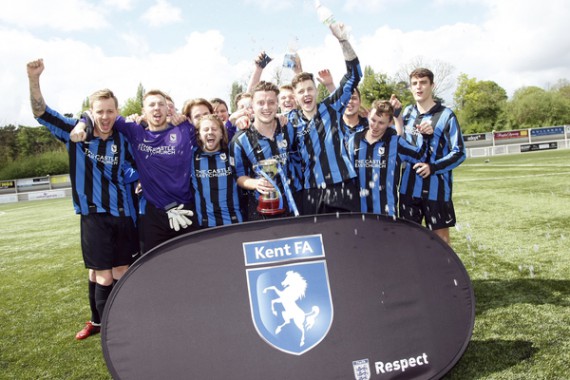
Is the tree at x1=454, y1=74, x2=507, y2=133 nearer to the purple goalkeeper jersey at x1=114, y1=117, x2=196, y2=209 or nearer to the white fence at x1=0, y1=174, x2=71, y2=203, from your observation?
the white fence at x1=0, y1=174, x2=71, y2=203

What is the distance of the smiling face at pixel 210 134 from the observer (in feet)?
9.86

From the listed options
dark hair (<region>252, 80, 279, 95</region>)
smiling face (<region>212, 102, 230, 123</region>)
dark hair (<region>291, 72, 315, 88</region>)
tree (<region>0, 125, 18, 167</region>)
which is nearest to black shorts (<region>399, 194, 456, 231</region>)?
dark hair (<region>291, 72, 315, 88</region>)

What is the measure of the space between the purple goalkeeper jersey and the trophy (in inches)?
21.0

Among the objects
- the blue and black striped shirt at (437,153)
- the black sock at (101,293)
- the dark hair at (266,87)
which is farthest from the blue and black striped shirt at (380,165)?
the black sock at (101,293)

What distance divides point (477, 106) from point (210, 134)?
51555 millimetres

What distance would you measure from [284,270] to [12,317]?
320 cm

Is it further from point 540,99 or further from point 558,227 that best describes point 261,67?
point 540,99

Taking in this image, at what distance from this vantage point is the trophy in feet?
8.91

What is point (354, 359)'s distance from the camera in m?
1.93

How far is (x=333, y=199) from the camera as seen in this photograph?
2998 millimetres

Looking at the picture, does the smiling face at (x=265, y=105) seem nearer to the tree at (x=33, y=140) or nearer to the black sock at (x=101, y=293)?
the black sock at (x=101, y=293)

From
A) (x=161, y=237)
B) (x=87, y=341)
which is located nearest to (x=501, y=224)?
(x=161, y=237)

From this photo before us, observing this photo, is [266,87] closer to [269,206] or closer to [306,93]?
[306,93]

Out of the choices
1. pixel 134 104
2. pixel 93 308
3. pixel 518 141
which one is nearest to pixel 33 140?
pixel 134 104
